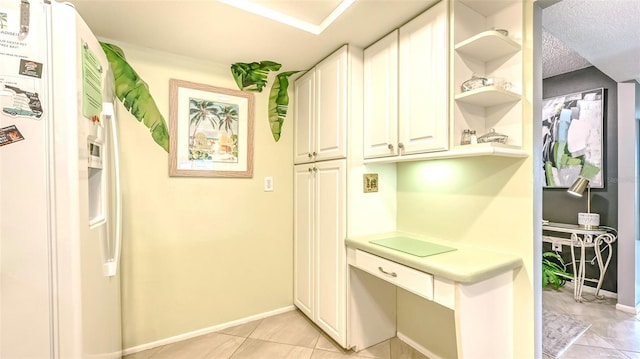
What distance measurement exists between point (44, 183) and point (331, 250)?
1.61 m

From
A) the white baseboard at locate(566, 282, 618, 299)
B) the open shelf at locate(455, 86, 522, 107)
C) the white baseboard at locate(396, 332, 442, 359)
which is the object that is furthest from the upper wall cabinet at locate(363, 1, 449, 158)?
the white baseboard at locate(566, 282, 618, 299)

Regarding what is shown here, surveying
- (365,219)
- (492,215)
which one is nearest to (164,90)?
(365,219)

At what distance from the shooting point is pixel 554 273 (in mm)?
3148

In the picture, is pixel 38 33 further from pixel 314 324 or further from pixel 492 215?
pixel 314 324

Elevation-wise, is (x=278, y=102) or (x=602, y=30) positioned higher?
(x=602, y=30)

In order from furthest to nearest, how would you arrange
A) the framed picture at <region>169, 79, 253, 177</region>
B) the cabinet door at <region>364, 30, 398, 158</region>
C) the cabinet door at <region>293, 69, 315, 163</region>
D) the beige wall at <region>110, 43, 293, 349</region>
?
the cabinet door at <region>293, 69, 315, 163</region> < the framed picture at <region>169, 79, 253, 177</region> < the beige wall at <region>110, 43, 293, 349</region> < the cabinet door at <region>364, 30, 398, 158</region>

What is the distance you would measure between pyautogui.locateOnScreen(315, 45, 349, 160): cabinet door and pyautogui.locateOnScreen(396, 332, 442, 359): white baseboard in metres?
1.45

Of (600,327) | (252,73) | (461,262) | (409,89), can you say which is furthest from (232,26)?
(600,327)

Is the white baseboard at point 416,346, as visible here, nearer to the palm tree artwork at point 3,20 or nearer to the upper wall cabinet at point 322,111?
the upper wall cabinet at point 322,111

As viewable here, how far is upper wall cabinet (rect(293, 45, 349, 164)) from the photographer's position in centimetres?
200

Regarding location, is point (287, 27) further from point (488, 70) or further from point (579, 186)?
point (579, 186)

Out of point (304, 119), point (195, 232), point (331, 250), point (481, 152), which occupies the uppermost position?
point (304, 119)

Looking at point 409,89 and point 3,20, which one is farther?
point 409,89

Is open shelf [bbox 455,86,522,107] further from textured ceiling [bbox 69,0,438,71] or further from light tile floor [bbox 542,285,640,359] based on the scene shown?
light tile floor [bbox 542,285,640,359]
